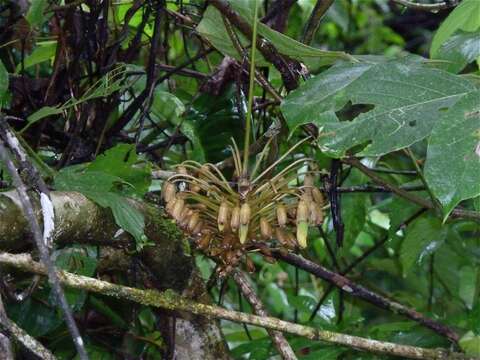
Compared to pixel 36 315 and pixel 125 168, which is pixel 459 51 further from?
pixel 36 315

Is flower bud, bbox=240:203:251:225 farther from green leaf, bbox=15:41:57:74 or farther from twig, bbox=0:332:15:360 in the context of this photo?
green leaf, bbox=15:41:57:74

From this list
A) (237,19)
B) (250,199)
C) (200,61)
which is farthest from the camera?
(200,61)

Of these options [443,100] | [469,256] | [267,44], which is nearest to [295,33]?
[469,256]

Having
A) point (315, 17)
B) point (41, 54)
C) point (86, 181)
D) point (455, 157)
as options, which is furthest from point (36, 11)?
point (455, 157)

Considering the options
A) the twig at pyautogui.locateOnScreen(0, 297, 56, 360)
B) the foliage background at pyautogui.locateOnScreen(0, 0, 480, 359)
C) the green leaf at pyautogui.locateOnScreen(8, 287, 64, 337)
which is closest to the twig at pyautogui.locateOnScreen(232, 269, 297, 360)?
the foliage background at pyautogui.locateOnScreen(0, 0, 480, 359)

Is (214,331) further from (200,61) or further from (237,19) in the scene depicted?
(200,61)

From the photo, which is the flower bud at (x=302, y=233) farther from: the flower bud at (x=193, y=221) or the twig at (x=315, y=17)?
the twig at (x=315, y=17)

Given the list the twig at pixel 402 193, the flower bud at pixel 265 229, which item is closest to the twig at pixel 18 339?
the flower bud at pixel 265 229
